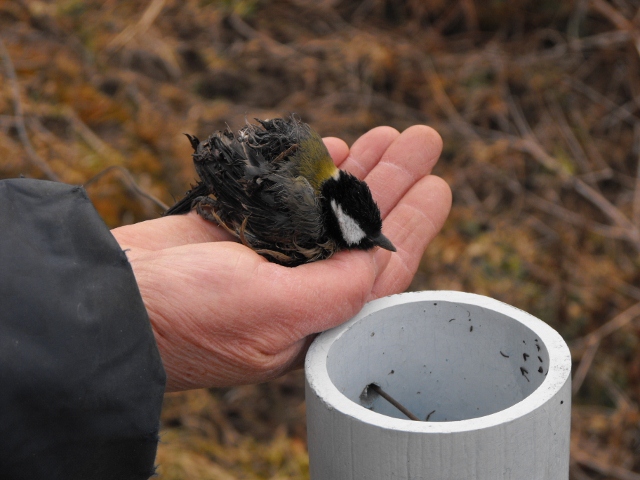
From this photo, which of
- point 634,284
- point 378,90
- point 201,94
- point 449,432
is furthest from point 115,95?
point 449,432

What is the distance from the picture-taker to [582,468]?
360 cm

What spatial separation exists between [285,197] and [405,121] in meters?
3.19

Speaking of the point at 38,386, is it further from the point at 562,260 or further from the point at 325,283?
the point at 562,260

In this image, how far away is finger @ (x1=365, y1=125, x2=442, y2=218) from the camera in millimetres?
2496

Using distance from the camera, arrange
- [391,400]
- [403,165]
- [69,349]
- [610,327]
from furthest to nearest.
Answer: [610,327]
[403,165]
[391,400]
[69,349]

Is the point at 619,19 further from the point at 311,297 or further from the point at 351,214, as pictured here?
the point at 311,297

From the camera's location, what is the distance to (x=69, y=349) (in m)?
1.36

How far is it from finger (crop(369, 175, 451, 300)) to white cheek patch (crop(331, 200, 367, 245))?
11 cm

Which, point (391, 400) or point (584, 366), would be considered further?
point (584, 366)

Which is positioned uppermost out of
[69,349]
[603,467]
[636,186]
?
[69,349]

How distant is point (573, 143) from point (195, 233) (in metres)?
3.40

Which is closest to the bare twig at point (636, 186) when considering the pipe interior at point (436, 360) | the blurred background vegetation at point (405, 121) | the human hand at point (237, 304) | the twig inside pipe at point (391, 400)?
the blurred background vegetation at point (405, 121)

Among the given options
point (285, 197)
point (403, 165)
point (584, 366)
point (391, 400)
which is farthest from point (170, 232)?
point (584, 366)

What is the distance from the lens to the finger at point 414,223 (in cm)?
231
